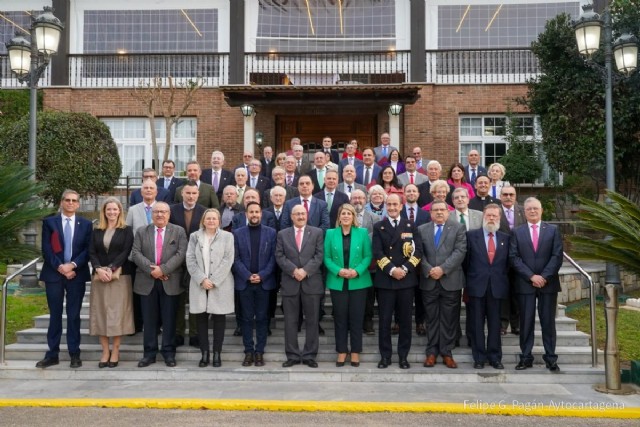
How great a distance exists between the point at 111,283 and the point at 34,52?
558 centimetres

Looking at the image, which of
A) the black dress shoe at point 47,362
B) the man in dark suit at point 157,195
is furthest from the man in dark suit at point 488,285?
the black dress shoe at point 47,362

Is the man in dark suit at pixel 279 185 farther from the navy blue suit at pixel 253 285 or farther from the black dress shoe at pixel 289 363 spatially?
the black dress shoe at pixel 289 363

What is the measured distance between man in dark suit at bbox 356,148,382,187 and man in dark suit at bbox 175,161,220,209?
262 cm

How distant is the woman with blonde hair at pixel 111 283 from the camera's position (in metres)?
7.23

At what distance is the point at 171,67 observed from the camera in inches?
797

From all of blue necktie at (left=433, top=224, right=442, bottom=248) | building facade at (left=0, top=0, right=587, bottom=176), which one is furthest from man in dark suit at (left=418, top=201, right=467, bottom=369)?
building facade at (left=0, top=0, right=587, bottom=176)

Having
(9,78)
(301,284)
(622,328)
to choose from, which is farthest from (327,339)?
(9,78)

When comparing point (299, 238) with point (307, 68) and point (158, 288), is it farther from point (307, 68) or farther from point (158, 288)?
point (307, 68)

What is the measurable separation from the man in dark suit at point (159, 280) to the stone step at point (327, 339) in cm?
71

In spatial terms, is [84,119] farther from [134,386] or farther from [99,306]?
[134,386]

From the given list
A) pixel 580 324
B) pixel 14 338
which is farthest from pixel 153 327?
pixel 580 324

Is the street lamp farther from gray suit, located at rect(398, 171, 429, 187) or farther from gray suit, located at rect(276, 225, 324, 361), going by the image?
gray suit, located at rect(398, 171, 429, 187)

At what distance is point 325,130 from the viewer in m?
20.5

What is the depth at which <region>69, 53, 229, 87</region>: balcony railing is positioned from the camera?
20.1 m
